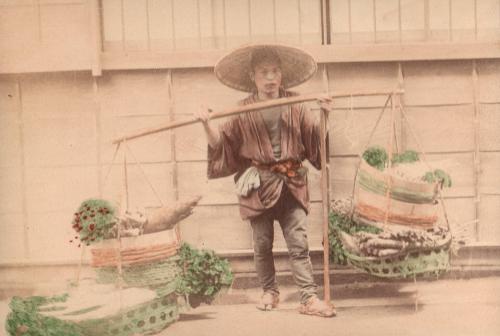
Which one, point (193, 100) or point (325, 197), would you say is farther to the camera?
point (193, 100)

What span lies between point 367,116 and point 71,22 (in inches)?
44.9

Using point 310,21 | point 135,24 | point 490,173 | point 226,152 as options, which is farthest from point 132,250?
point 490,173

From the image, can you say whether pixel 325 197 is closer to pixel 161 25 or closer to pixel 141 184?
pixel 141 184

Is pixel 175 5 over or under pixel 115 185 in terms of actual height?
over

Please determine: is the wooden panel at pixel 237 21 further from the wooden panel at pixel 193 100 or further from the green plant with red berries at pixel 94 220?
the green plant with red berries at pixel 94 220

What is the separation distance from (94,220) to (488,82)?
1522 millimetres

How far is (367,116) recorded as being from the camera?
2.26 meters

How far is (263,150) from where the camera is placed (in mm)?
2119

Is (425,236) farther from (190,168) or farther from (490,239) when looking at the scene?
(190,168)

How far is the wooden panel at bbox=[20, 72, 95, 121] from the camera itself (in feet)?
7.08

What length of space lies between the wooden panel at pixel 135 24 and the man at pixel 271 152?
300mm

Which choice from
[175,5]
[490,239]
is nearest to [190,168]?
[175,5]

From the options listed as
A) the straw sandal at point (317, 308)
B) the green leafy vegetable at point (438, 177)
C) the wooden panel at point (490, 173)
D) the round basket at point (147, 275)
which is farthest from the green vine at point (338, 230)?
the round basket at point (147, 275)

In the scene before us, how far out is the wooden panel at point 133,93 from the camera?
2.16m
